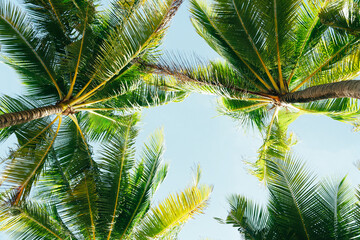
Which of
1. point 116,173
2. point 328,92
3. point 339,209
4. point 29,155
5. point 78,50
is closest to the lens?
point 328,92

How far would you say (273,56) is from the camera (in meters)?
6.82

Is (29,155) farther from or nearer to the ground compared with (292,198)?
farther from the ground

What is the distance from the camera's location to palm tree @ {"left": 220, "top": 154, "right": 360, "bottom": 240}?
5805 millimetres

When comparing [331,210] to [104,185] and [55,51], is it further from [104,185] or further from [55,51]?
[55,51]

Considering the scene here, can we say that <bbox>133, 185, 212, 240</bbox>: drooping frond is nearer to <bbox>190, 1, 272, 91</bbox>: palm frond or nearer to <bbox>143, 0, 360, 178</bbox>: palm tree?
<bbox>143, 0, 360, 178</bbox>: palm tree

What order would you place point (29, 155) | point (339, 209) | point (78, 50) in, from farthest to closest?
1. point (78, 50)
2. point (29, 155)
3. point (339, 209)

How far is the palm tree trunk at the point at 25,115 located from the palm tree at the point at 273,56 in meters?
2.05

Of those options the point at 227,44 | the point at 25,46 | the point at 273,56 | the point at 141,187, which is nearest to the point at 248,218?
the point at 141,187

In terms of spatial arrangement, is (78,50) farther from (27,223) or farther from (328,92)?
(328,92)

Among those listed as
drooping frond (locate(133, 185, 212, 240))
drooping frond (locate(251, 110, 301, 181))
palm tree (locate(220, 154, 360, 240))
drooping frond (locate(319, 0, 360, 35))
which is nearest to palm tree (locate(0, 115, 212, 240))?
drooping frond (locate(133, 185, 212, 240))

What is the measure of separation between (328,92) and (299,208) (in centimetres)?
208

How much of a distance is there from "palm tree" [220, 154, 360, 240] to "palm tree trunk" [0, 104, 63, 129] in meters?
3.79

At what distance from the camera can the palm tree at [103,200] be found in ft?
20.9

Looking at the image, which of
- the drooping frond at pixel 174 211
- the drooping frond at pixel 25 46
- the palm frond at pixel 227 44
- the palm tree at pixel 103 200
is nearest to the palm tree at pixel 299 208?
the drooping frond at pixel 174 211
